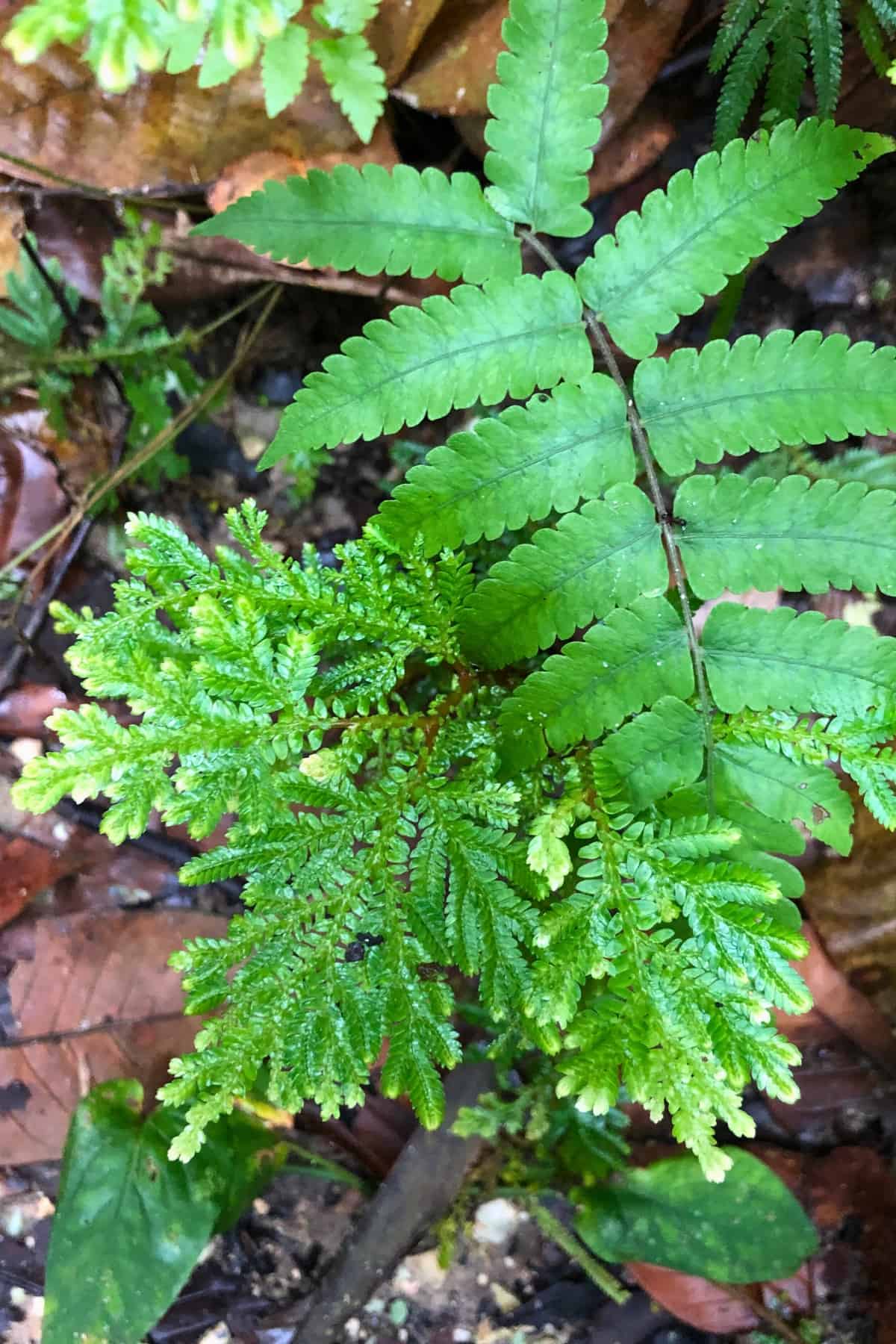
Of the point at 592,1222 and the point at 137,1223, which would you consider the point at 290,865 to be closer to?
the point at 137,1223

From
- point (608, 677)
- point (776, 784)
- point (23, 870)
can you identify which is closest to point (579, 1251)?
point (776, 784)

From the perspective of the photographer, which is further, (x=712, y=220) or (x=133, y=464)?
(x=133, y=464)

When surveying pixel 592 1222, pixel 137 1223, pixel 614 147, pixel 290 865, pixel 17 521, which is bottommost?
pixel 592 1222

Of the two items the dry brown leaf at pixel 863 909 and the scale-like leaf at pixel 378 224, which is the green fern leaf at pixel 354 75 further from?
the dry brown leaf at pixel 863 909

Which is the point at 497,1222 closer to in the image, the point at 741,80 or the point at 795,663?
the point at 795,663

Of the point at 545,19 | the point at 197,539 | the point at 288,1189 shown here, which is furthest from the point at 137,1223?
the point at 545,19
